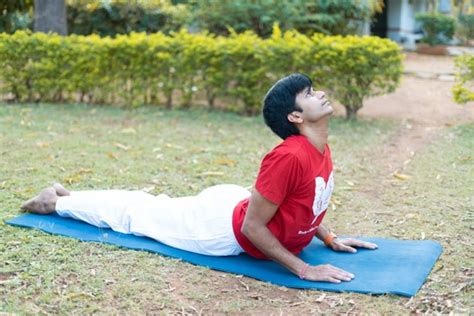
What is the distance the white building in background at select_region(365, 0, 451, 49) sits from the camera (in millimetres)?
19641

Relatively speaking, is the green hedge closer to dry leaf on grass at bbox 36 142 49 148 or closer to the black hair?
dry leaf on grass at bbox 36 142 49 148

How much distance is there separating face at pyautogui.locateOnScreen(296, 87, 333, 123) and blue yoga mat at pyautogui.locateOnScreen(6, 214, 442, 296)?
0.91 meters

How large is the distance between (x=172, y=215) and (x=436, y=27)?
16527 mm

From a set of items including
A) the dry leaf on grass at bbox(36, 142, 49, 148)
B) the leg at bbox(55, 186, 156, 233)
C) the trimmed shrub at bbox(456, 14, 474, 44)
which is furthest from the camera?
the trimmed shrub at bbox(456, 14, 474, 44)

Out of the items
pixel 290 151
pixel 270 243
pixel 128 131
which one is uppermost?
pixel 290 151

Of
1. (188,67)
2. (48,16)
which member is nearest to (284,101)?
(188,67)

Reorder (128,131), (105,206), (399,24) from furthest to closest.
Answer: (399,24)
(128,131)
(105,206)

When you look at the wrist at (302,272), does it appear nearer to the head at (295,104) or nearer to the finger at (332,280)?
the finger at (332,280)

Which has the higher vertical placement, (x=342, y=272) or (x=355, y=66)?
(x=355, y=66)

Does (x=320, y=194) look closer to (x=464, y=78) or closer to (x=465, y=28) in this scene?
(x=464, y=78)

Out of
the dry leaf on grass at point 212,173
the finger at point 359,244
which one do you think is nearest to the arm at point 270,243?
the finger at point 359,244

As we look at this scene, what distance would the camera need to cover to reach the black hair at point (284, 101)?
355cm

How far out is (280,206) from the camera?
363 centimetres

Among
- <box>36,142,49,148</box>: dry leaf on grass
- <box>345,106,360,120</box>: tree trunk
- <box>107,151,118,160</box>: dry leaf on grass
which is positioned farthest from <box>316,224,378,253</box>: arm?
<box>345,106,360,120</box>: tree trunk
